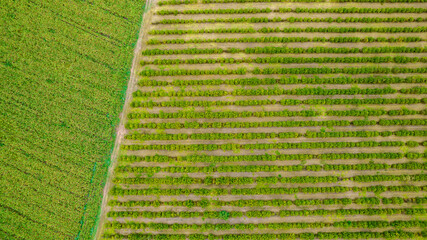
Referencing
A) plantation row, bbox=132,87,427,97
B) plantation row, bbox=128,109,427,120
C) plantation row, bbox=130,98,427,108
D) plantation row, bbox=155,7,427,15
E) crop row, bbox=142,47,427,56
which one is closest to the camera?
plantation row, bbox=128,109,427,120

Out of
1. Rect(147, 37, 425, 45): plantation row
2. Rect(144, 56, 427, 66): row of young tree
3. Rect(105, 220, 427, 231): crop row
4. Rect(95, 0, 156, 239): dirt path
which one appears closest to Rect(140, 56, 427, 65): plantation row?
Rect(144, 56, 427, 66): row of young tree

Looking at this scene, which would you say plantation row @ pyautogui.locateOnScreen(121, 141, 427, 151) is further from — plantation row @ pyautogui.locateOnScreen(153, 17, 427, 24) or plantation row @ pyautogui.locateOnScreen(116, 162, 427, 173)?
plantation row @ pyautogui.locateOnScreen(153, 17, 427, 24)

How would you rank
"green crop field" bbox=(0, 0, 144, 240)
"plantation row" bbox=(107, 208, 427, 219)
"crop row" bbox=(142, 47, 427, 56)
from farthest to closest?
1. "crop row" bbox=(142, 47, 427, 56)
2. "green crop field" bbox=(0, 0, 144, 240)
3. "plantation row" bbox=(107, 208, 427, 219)

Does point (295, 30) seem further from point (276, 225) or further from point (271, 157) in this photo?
point (276, 225)

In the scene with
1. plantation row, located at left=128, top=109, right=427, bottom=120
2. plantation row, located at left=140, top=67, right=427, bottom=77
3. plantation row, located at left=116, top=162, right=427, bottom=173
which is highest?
plantation row, located at left=140, top=67, right=427, bottom=77

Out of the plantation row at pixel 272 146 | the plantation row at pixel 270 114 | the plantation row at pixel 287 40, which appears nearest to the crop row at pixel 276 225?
the plantation row at pixel 272 146

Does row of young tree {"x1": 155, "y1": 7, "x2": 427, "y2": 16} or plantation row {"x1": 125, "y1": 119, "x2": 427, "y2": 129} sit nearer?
plantation row {"x1": 125, "y1": 119, "x2": 427, "y2": 129}

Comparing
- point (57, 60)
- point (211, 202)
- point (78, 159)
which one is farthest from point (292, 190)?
point (57, 60)
